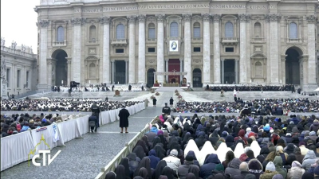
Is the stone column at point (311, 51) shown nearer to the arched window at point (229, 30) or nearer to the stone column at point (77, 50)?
the arched window at point (229, 30)

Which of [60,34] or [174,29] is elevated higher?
[174,29]

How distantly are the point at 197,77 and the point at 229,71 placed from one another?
6.29 meters

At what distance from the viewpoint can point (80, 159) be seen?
13.9m

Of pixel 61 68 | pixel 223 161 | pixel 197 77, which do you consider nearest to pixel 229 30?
pixel 197 77

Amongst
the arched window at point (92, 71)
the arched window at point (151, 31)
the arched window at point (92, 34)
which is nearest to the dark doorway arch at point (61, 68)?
the arched window at point (92, 71)

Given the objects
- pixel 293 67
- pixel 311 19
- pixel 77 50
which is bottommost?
pixel 293 67

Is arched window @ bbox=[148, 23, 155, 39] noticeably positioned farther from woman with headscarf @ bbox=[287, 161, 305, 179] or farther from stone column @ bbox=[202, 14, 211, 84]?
woman with headscarf @ bbox=[287, 161, 305, 179]

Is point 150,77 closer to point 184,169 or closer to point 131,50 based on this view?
point 131,50

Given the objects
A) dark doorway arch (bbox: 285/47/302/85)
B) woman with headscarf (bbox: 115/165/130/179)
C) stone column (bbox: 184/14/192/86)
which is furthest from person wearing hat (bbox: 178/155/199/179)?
dark doorway arch (bbox: 285/47/302/85)

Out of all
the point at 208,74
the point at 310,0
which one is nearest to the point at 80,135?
the point at 208,74

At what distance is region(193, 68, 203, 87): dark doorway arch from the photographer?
69562 mm

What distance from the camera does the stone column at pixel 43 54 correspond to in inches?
2776

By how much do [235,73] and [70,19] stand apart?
32.0m

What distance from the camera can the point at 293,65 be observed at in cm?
7388
